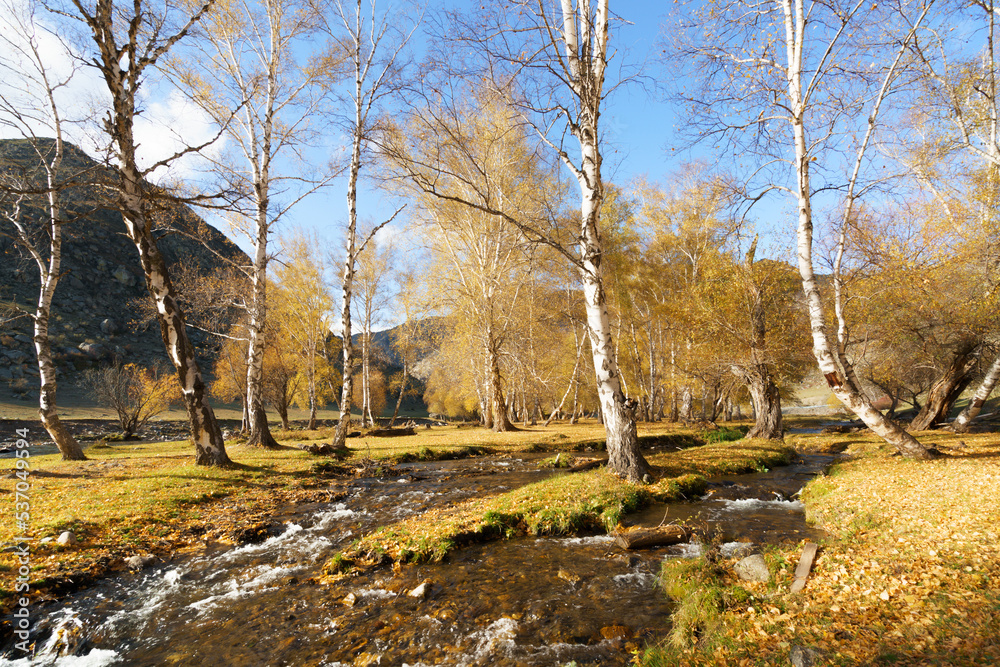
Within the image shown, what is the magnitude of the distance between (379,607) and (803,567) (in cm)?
490

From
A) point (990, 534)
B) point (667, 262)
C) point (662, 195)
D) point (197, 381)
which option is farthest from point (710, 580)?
point (662, 195)

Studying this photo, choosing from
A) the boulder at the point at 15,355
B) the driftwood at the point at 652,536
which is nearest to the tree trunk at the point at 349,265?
the driftwood at the point at 652,536

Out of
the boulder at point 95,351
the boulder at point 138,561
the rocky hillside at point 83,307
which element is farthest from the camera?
the boulder at point 95,351

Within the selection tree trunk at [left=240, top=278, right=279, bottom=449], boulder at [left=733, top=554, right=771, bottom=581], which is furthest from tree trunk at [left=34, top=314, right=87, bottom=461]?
boulder at [left=733, top=554, right=771, bottom=581]

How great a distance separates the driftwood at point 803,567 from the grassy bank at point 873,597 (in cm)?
6

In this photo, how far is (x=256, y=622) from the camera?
4758 mm

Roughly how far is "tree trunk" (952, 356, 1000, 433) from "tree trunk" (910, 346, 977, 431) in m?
0.88

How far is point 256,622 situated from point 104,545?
12.3 feet

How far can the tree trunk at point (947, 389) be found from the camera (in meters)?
16.0

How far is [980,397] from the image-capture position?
14680 millimetres

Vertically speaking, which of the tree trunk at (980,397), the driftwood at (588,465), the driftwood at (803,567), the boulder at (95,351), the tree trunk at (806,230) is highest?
the boulder at (95,351)

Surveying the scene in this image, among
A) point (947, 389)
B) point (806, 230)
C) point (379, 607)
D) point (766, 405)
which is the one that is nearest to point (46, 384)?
point (379, 607)

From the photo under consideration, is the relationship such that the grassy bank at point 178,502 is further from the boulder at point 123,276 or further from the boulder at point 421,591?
the boulder at point 123,276

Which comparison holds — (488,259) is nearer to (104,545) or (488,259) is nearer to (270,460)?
(270,460)
